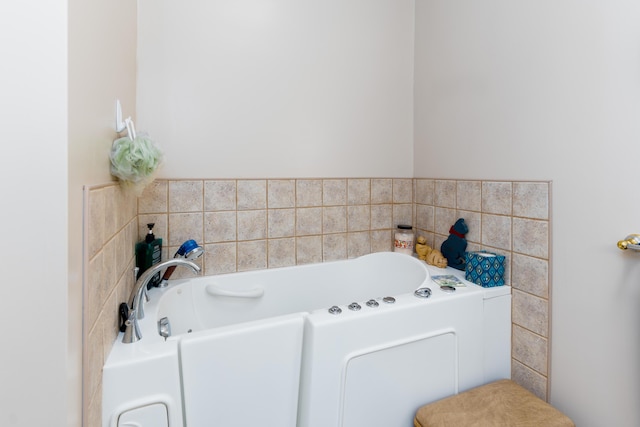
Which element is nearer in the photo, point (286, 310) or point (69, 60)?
point (69, 60)

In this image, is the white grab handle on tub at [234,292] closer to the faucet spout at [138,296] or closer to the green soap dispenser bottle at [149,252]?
the green soap dispenser bottle at [149,252]

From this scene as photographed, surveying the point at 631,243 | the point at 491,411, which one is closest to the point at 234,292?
the point at 491,411

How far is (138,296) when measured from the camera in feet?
3.46

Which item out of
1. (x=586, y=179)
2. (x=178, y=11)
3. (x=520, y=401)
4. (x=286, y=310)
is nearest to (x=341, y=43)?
(x=178, y=11)

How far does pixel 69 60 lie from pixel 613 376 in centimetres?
178

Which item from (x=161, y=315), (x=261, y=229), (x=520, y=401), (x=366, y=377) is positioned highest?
(x=261, y=229)

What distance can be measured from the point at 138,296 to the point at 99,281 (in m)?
0.31

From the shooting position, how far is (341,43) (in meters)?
1.86

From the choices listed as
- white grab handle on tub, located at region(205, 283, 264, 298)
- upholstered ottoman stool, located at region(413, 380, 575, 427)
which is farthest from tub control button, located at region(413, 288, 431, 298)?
white grab handle on tub, located at region(205, 283, 264, 298)

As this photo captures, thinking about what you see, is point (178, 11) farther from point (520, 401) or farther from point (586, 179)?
point (520, 401)

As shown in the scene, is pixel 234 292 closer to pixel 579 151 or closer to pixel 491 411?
pixel 491 411

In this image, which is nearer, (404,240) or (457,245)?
(457,245)

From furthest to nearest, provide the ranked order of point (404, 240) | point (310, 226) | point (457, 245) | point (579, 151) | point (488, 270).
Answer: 1. point (404, 240)
2. point (310, 226)
3. point (457, 245)
4. point (488, 270)
5. point (579, 151)

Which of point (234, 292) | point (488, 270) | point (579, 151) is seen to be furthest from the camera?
point (234, 292)
